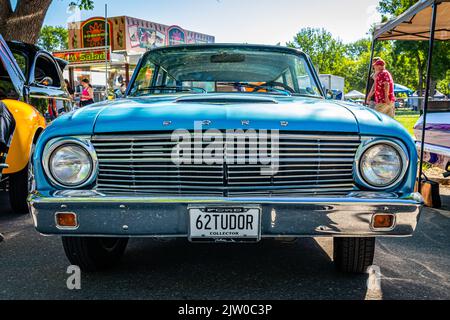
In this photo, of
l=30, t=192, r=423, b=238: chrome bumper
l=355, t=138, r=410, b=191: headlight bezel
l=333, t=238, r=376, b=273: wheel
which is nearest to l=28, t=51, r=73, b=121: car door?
l=30, t=192, r=423, b=238: chrome bumper

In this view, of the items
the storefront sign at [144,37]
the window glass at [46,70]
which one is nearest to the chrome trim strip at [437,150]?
the window glass at [46,70]

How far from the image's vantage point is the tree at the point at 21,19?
917 cm

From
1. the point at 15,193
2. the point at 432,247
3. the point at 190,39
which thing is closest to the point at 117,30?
the point at 190,39

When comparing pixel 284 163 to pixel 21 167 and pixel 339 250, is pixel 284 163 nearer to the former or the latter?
pixel 339 250

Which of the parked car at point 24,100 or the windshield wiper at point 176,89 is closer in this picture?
the windshield wiper at point 176,89

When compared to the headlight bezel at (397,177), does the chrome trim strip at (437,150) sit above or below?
Result: below

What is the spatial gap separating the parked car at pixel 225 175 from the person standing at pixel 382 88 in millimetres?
6743

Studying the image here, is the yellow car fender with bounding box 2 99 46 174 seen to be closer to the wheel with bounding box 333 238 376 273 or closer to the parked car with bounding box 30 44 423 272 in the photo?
the parked car with bounding box 30 44 423 272

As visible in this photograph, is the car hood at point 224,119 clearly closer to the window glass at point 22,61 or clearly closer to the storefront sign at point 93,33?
the window glass at point 22,61

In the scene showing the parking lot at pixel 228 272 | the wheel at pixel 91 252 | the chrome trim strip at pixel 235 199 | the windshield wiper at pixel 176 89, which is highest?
the windshield wiper at pixel 176 89

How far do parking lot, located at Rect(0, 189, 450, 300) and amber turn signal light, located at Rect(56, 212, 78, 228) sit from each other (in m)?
0.46

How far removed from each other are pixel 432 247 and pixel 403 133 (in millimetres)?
1659

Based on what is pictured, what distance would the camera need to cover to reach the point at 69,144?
2545mm

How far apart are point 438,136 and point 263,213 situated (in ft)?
13.2
